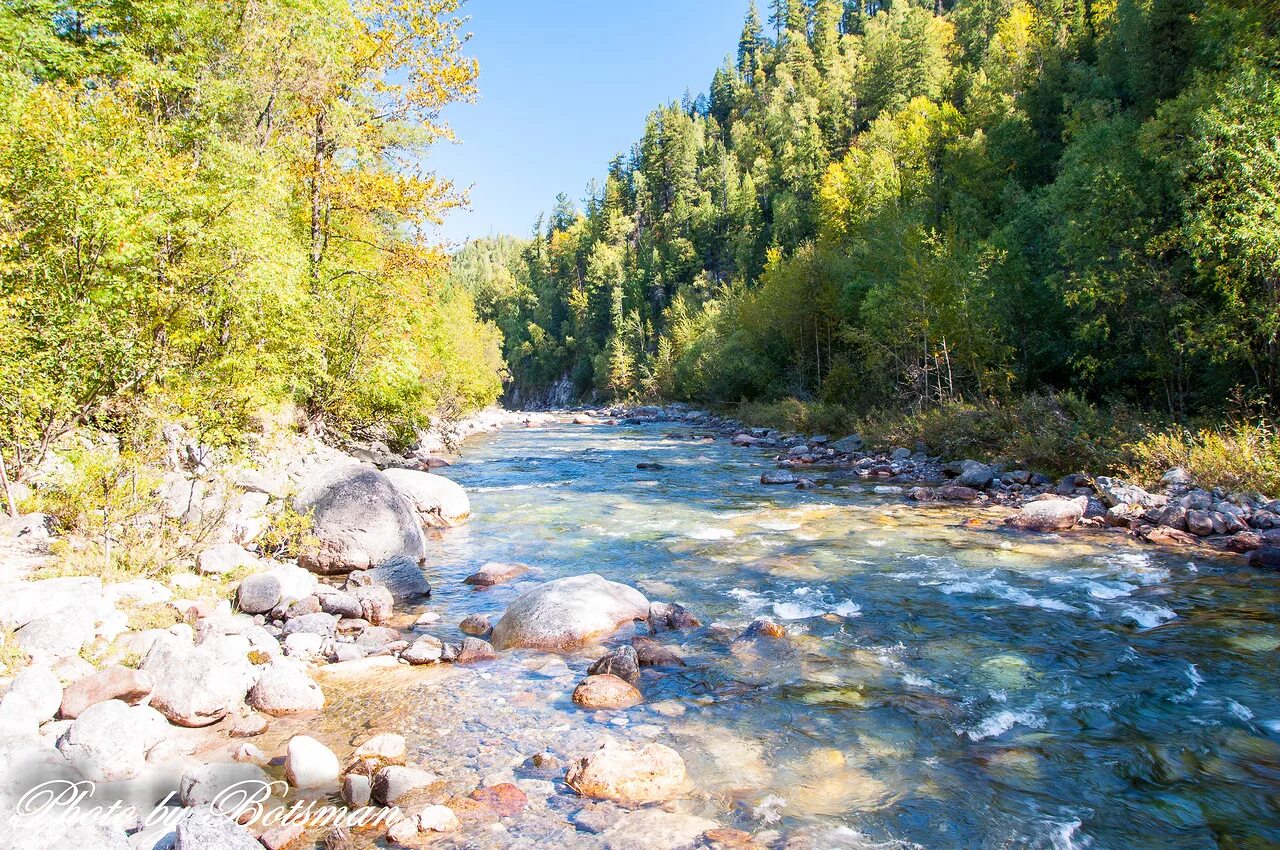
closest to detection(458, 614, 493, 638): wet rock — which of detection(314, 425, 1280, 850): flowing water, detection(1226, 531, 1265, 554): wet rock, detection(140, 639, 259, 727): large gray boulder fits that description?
detection(314, 425, 1280, 850): flowing water

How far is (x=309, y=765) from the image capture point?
520cm

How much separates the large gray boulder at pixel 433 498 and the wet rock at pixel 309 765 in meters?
9.86

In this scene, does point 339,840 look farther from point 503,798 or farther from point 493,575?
point 493,575

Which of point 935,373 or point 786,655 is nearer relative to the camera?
point 786,655

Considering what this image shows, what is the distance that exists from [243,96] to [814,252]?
34.8 metres

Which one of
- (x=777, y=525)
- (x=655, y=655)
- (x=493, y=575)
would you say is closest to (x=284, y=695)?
(x=655, y=655)

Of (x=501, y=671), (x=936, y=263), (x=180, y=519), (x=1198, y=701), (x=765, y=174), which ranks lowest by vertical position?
(x=1198, y=701)

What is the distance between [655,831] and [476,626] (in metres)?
4.75

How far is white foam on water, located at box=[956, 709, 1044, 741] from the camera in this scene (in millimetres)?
6039

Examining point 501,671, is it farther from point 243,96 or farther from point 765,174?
point 765,174

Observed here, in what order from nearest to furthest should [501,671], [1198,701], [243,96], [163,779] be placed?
[163,779], [1198,701], [501,671], [243,96]

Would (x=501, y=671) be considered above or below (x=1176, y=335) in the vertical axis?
below

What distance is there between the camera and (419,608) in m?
9.84

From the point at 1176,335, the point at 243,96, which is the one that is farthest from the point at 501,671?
the point at 1176,335
